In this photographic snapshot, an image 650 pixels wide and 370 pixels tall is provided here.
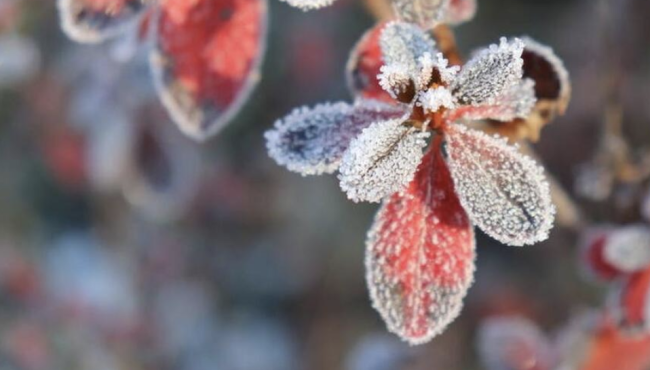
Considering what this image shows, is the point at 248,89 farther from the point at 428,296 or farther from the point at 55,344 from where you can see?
the point at 55,344

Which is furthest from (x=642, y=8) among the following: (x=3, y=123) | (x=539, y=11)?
(x=3, y=123)

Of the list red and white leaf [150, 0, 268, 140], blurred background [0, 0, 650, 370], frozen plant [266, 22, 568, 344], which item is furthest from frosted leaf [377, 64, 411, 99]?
blurred background [0, 0, 650, 370]

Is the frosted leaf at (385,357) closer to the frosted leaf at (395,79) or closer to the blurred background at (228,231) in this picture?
the blurred background at (228,231)

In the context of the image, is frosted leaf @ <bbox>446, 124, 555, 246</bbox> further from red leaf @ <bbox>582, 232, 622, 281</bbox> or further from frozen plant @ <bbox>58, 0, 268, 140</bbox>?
red leaf @ <bbox>582, 232, 622, 281</bbox>

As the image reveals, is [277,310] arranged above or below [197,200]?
below

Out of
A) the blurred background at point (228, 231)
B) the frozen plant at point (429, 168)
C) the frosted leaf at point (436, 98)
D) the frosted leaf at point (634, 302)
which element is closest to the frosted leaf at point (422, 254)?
the frozen plant at point (429, 168)

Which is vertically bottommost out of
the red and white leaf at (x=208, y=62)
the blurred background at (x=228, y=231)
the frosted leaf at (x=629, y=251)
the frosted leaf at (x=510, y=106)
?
the frosted leaf at (x=629, y=251)
